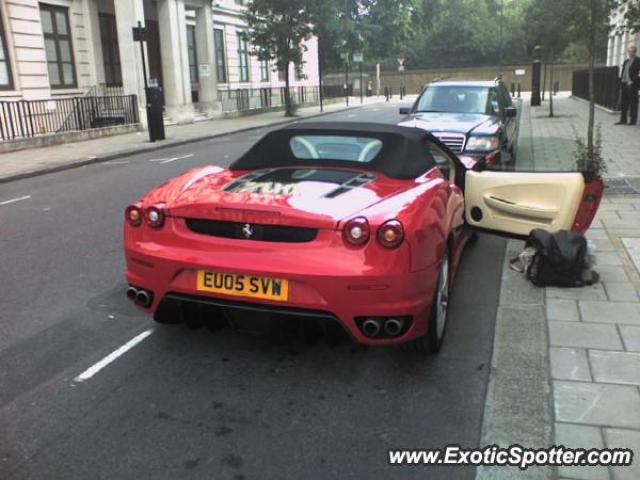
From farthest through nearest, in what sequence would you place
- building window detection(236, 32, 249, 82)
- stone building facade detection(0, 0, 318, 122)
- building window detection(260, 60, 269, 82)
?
1. building window detection(260, 60, 269, 82)
2. building window detection(236, 32, 249, 82)
3. stone building facade detection(0, 0, 318, 122)

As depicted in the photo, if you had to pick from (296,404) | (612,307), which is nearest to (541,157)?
(612,307)

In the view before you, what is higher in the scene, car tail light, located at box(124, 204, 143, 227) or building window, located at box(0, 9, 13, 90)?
building window, located at box(0, 9, 13, 90)

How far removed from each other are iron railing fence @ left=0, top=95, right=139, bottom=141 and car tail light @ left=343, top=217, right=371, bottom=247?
16.4 meters

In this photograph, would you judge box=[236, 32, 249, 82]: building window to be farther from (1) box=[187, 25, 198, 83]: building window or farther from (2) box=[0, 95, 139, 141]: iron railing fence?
(2) box=[0, 95, 139, 141]: iron railing fence

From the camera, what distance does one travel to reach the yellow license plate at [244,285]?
10.8ft

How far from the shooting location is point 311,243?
3330mm

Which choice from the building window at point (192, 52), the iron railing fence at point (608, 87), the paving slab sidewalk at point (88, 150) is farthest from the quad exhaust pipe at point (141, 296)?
the building window at point (192, 52)

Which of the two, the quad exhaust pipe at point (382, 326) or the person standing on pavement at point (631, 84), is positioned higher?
the person standing on pavement at point (631, 84)

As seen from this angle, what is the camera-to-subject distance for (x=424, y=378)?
3.60 meters

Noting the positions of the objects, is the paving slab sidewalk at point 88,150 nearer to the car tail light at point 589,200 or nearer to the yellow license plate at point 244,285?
the yellow license plate at point 244,285

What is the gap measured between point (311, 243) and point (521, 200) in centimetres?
277

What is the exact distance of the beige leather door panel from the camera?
5250 millimetres

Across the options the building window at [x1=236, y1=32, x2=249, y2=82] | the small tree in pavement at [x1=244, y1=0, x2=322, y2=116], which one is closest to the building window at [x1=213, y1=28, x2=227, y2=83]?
the building window at [x1=236, y1=32, x2=249, y2=82]

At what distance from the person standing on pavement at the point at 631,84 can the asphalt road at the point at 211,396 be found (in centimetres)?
1358
